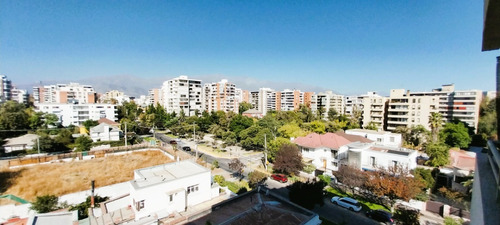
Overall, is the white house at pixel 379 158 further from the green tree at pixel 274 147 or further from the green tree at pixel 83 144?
the green tree at pixel 83 144

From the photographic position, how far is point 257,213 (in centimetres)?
1067

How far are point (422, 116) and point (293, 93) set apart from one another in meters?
51.8

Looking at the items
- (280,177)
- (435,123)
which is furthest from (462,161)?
(280,177)

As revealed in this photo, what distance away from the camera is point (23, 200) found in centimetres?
1822

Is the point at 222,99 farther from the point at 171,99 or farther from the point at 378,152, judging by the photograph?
the point at 378,152

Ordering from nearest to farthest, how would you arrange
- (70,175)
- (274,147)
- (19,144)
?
1. (70,175)
2. (274,147)
3. (19,144)

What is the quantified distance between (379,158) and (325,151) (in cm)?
617

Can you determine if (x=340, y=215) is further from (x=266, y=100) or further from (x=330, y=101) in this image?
(x=266, y=100)

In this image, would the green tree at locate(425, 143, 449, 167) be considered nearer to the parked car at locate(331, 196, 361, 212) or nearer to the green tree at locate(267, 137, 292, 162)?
the parked car at locate(331, 196, 361, 212)

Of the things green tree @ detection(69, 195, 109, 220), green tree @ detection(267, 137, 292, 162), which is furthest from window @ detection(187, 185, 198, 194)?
green tree @ detection(267, 137, 292, 162)

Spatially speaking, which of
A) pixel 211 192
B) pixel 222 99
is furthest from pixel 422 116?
pixel 222 99

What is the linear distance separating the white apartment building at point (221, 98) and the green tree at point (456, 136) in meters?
55.2

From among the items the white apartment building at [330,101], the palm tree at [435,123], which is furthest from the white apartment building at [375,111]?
the white apartment building at [330,101]

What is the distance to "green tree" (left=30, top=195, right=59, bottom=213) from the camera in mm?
16328
